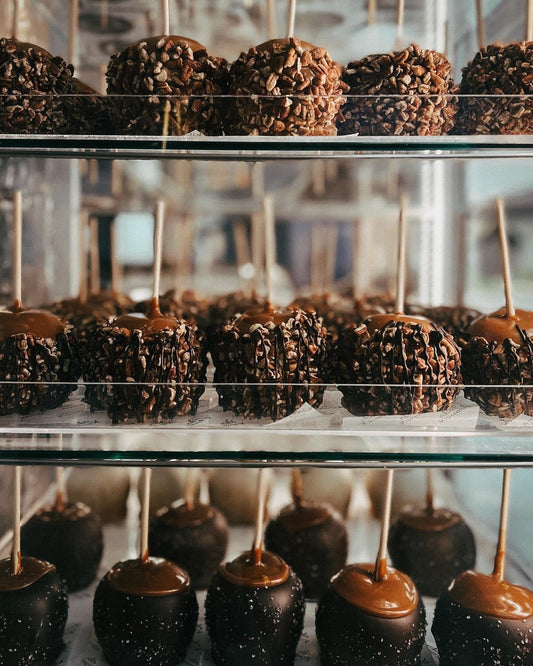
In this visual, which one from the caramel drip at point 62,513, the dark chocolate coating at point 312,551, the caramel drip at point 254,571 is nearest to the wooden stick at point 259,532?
the caramel drip at point 254,571

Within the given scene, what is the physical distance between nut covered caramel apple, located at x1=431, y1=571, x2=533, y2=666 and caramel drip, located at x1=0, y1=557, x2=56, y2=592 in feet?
2.15

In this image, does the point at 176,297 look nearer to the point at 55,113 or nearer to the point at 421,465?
the point at 55,113

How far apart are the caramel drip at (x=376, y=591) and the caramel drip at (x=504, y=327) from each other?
42 cm

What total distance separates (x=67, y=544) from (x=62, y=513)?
0.23ft

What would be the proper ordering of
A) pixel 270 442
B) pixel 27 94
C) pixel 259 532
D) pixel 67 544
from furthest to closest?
1. pixel 67 544
2. pixel 259 532
3. pixel 27 94
4. pixel 270 442

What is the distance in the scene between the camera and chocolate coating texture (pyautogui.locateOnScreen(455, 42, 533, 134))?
1.00 metres

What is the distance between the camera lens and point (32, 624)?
103 centimetres

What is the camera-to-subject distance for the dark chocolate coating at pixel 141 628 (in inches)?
41.1

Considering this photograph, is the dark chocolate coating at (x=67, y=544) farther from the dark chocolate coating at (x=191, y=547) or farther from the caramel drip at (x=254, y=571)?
the caramel drip at (x=254, y=571)

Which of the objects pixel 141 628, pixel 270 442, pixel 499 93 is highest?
pixel 499 93

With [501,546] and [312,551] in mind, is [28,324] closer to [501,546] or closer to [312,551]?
[312,551]

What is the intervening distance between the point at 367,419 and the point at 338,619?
348mm

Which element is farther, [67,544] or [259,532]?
[67,544]

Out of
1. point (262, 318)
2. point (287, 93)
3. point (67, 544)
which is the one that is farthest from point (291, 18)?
point (67, 544)
